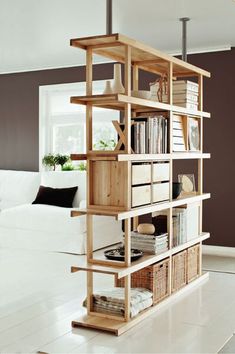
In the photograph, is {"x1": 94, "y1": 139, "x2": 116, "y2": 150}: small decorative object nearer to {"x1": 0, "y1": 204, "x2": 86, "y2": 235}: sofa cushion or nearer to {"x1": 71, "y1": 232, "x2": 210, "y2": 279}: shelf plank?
{"x1": 0, "y1": 204, "x2": 86, "y2": 235}: sofa cushion

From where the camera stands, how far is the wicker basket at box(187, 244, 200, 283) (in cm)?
468

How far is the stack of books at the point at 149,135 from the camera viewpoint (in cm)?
377

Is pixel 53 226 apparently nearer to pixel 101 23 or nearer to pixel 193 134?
pixel 193 134

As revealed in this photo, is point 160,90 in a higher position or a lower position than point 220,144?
higher

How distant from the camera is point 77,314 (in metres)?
3.86

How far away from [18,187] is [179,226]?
329 centimetres

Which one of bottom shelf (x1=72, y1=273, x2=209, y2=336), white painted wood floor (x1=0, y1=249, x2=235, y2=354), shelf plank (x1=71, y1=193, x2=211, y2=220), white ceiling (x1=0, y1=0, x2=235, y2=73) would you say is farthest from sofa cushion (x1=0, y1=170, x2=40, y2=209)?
bottom shelf (x1=72, y1=273, x2=209, y2=336)

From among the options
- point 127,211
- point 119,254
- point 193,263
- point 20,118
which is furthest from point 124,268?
point 20,118

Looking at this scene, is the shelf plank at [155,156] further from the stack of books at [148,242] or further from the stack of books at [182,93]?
the stack of books at [148,242]

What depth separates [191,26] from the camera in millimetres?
5070

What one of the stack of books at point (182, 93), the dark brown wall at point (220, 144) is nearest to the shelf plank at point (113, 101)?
the stack of books at point (182, 93)

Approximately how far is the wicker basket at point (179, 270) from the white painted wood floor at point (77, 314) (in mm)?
133

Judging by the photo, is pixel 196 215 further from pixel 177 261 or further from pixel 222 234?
pixel 222 234

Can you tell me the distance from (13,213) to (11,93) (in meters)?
2.23
